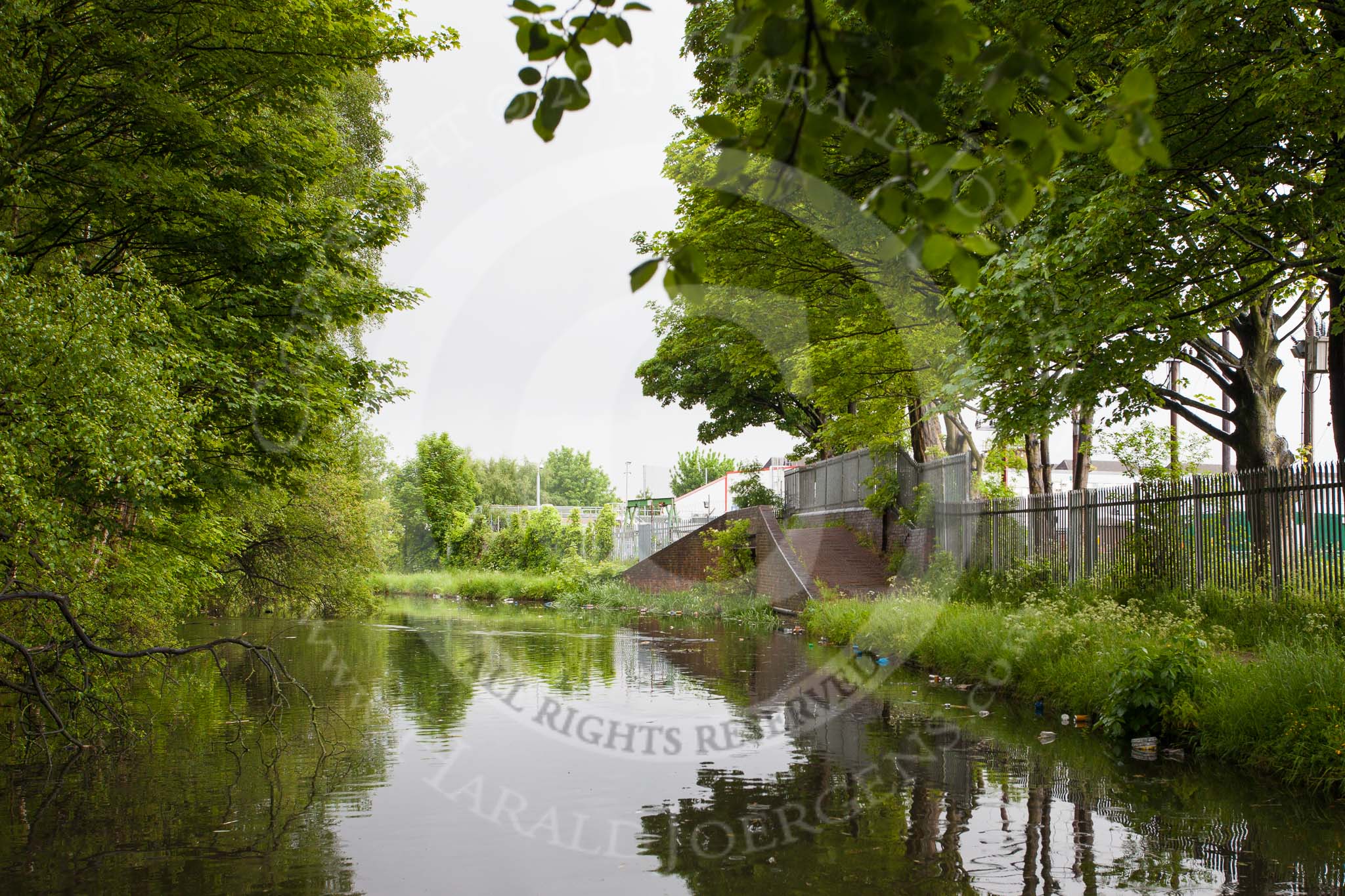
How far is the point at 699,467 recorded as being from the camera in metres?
72.2

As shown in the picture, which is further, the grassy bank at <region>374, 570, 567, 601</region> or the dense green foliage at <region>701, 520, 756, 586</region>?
the grassy bank at <region>374, 570, 567, 601</region>

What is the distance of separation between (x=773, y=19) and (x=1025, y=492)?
37.1m

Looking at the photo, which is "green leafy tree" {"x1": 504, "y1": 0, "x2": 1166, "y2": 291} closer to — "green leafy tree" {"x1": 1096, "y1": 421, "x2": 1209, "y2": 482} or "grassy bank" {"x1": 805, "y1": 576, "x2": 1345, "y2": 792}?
"grassy bank" {"x1": 805, "y1": 576, "x2": 1345, "y2": 792}

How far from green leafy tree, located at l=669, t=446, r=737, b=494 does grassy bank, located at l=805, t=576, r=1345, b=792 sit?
5573 centimetres

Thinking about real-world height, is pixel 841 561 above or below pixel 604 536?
below

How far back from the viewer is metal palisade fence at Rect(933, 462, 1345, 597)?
35.4ft

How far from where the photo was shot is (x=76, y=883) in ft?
17.9

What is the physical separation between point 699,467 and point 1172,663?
63039 millimetres

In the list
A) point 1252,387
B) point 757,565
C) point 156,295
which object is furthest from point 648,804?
point 757,565

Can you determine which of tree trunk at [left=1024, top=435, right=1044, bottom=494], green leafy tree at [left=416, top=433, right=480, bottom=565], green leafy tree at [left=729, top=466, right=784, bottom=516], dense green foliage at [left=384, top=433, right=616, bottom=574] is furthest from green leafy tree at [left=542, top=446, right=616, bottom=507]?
tree trunk at [left=1024, top=435, right=1044, bottom=494]

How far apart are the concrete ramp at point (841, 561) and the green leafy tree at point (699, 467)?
42.1m

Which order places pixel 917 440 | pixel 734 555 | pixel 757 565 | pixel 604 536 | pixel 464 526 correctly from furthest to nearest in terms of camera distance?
1. pixel 464 526
2. pixel 604 536
3. pixel 734 555
4. pixel 757 565
5. pixel 917 440

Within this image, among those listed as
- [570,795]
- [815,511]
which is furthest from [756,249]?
[815,511]

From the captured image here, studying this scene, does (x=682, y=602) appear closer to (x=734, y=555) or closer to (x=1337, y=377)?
(x=734, y=555)
